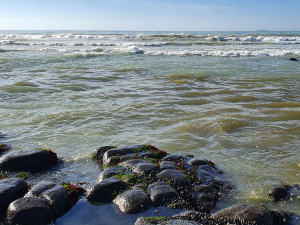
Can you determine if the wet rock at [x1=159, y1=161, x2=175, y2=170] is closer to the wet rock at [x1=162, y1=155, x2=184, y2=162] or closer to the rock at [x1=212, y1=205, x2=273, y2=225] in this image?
the wet rock at [x1=162, y1=155, x2=184, y2=162]

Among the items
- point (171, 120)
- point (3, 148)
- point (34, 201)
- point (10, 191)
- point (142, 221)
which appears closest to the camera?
point (142, 221)

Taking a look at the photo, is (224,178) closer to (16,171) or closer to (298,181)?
(298,181)

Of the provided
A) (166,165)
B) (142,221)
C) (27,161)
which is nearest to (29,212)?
(142,221)

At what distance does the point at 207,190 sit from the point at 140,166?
1.24 meters

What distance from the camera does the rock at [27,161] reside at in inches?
208

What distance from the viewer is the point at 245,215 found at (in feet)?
11.8

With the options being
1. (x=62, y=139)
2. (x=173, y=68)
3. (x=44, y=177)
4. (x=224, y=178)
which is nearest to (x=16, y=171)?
(x=44, y=177)

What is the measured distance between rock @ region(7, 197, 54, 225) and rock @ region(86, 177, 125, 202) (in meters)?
0.65

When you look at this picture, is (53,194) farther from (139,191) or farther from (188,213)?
(188,213)

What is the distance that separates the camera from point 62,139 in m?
6.87

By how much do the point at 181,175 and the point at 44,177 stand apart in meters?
2.42

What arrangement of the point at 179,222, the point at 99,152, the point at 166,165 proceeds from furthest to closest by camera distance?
1. the point at 99,152
2. the point at 166,165
3. the point at 179,222

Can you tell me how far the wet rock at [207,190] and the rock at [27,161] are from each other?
9.33 ft

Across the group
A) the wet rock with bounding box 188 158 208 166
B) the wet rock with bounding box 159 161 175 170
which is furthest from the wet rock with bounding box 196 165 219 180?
the wet rock with bounding box 159 161 175 170
